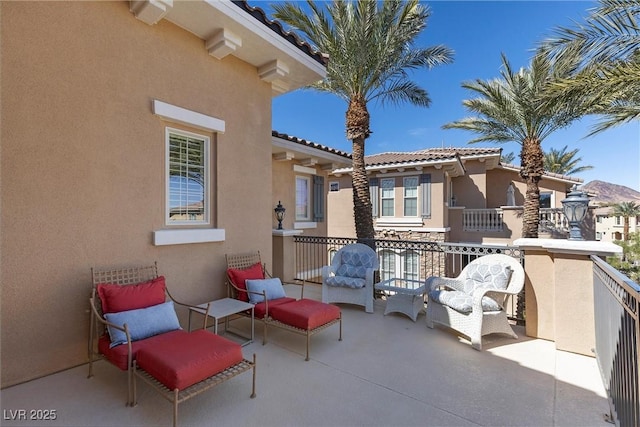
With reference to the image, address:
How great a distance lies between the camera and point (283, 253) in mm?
7816

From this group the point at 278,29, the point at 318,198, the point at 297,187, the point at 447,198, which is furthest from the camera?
the point at 447,198

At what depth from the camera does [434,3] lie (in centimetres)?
732

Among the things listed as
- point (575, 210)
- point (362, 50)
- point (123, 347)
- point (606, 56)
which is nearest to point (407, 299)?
point (575, 210)

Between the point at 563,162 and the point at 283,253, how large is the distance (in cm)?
2467

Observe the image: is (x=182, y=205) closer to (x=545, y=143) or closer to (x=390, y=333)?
(x=390, y=333)

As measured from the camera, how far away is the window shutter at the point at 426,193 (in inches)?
559

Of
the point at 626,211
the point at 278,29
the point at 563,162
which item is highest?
the point at 563,162

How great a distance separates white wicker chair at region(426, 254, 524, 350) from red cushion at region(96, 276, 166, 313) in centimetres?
429

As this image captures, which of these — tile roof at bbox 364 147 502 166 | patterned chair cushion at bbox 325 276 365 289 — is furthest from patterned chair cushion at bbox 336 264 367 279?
tile roof at bbox 364 147 502 166

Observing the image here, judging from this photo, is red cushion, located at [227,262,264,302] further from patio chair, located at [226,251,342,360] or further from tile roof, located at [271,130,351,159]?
tile roof, located at [271,130,351,159]

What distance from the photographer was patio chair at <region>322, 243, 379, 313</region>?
19.4ft

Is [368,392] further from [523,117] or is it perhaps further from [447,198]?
[447,198]

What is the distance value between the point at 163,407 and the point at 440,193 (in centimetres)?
1360

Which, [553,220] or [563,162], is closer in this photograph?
[553,220]
